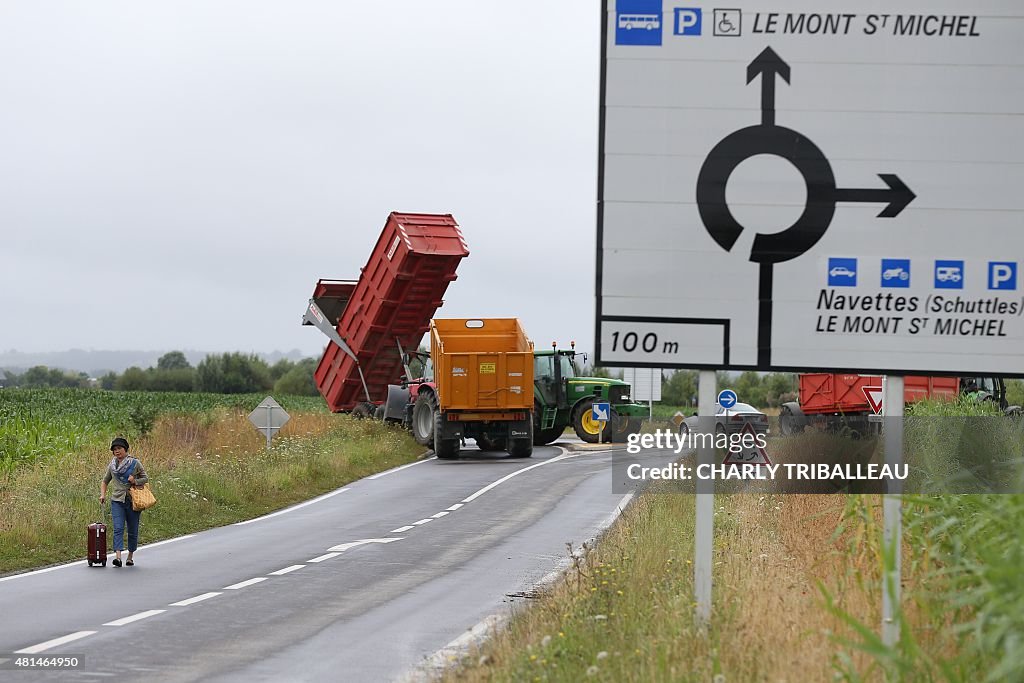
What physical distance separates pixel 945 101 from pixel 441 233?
82.5 ft

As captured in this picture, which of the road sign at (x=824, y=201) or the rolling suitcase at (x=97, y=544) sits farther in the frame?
the rolling suitcase at (x=97, y=544)

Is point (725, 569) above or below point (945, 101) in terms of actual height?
below

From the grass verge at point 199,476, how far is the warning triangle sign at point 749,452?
26.8ft

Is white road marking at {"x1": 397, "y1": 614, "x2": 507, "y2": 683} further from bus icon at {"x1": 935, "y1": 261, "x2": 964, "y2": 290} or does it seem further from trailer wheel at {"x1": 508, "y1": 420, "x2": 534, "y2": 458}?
trailer wheel at {"x1": 508, "y1": 420, "x2": 534, "y2": 458}

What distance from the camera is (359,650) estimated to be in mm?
10594

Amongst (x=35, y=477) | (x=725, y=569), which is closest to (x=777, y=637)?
(x=725, y=569)

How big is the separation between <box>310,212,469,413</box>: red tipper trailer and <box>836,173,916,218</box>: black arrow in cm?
2392

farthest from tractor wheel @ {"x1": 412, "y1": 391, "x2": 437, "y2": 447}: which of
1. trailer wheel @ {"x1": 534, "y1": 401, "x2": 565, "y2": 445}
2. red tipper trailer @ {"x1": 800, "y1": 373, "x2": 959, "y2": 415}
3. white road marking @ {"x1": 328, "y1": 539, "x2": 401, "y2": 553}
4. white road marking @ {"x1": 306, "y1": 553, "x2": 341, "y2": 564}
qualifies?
white road marking @ {"x1": 306, "y1": 553, "x2": 341, "y2": 564}

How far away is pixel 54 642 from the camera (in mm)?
10695

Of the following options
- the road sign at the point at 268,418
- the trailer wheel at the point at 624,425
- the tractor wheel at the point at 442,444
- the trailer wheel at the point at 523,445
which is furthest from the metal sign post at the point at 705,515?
the trailer wheel at the point at 624,425

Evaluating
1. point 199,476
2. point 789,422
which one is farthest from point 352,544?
point 789,422

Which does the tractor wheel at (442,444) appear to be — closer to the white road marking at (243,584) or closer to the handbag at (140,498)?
the handbag at (140,498)

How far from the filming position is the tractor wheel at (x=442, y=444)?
3356 cm

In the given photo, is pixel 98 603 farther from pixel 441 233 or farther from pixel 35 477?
pixel 441 233
